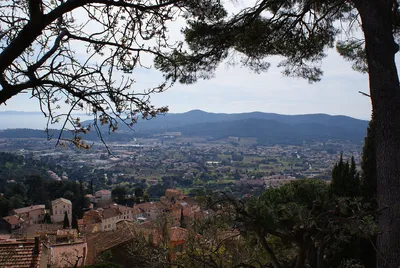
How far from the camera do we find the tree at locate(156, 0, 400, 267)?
→ 10.1 ft

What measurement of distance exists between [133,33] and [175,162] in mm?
66794

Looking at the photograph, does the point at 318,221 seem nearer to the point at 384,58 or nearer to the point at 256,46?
the point at 384,58

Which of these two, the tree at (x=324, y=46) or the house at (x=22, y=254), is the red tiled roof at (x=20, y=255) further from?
the tree at (x=324, y=46)

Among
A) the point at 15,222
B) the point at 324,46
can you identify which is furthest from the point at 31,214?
the point at 324,46

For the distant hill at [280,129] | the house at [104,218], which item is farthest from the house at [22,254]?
the distant hill at [280,129]

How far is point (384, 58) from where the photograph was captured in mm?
3262

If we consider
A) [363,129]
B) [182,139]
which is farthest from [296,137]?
[182,139]

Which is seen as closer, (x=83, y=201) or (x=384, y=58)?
(x=384, y=58)

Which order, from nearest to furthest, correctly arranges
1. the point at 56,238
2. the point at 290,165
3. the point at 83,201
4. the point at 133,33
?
the point at 133,33 < the point at 56,238 < the point at 83,201 < the point at 290,165

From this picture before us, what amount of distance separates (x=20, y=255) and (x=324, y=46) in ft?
19.8

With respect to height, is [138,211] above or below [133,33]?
below

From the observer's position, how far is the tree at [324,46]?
3078 mm

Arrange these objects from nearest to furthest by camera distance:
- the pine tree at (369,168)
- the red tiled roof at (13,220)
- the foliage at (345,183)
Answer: the foliage at (345,183) → the pine tree at (369,168) → the red tiled roof at (13,220)

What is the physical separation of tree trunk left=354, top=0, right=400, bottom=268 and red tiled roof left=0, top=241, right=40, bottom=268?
17.7 feet
